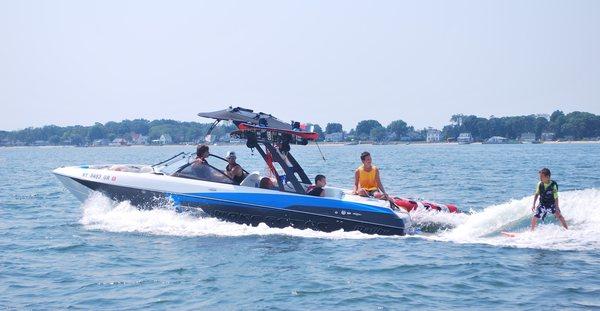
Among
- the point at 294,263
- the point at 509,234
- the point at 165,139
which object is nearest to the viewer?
the point at 294,263

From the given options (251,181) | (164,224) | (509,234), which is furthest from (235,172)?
(509,234)

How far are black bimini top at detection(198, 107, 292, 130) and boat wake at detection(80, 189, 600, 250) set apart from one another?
215 centimetres

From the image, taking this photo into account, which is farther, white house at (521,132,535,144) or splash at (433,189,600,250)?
white house at (521,132,535,144)

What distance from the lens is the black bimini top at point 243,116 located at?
1583cm

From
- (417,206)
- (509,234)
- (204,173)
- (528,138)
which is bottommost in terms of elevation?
(509,234)

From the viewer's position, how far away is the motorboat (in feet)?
48.3

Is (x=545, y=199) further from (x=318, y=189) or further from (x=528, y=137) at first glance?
(x=528, y=137)

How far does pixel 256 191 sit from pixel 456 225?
164 inches

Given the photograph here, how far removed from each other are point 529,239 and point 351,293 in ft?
15.9

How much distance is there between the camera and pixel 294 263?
12375mm

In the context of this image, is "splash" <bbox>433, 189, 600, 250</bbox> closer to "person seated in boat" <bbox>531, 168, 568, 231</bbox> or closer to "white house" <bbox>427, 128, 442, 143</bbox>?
"person seated in boat" <bbox>531, 168, 568, 231</bbox>

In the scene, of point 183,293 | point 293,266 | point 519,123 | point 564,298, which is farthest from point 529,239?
point 519,123

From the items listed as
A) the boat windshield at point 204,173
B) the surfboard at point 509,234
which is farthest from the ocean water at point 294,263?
the boat windshield at point 204,173

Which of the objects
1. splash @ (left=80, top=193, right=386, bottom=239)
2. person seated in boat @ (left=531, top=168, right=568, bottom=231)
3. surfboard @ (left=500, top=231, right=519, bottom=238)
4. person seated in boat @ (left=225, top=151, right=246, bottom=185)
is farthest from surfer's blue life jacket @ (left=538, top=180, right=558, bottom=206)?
person seated in boat @ (left=225, top=151, right=246, bottom=185)
